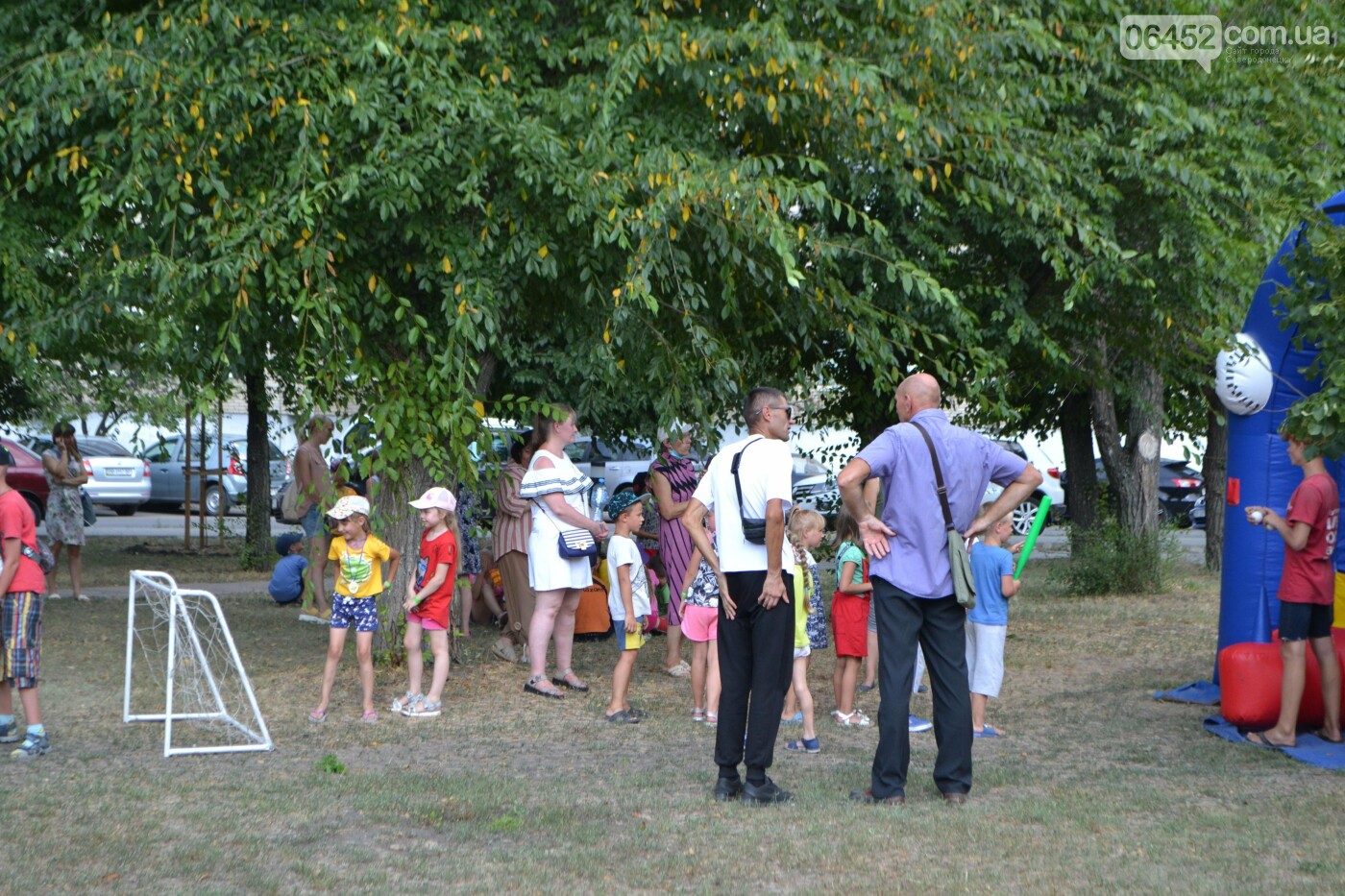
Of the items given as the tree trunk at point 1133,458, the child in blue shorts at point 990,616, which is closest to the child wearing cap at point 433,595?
the child in blue shorts at point 990,616

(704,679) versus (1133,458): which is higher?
(1133,458)

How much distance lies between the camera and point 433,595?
789 centimetres

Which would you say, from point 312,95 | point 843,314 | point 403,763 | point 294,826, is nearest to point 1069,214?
point 843,314

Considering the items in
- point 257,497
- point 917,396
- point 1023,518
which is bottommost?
→ point 1023,518

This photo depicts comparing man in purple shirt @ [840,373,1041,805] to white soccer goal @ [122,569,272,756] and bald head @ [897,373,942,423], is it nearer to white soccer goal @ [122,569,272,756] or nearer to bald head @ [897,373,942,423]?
bald head @ [897,373,942,423]

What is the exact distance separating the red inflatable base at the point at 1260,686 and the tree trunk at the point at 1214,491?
874 centimetres

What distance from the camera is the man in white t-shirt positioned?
231 inches

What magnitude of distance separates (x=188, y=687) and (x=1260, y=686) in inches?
226

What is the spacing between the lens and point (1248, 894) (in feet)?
15.0

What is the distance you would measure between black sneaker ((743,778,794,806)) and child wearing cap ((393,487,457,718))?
2.57m

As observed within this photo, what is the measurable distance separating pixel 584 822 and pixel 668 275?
3.62 m

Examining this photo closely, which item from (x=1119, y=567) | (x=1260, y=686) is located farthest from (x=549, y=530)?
(x=1119, y=567)

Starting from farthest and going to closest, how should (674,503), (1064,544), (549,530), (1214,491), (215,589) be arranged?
(1064,544)
(1214,491)
(215,589)
(674,503)
(549,530)

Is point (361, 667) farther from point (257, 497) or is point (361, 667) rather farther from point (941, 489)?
point (257, 497)
